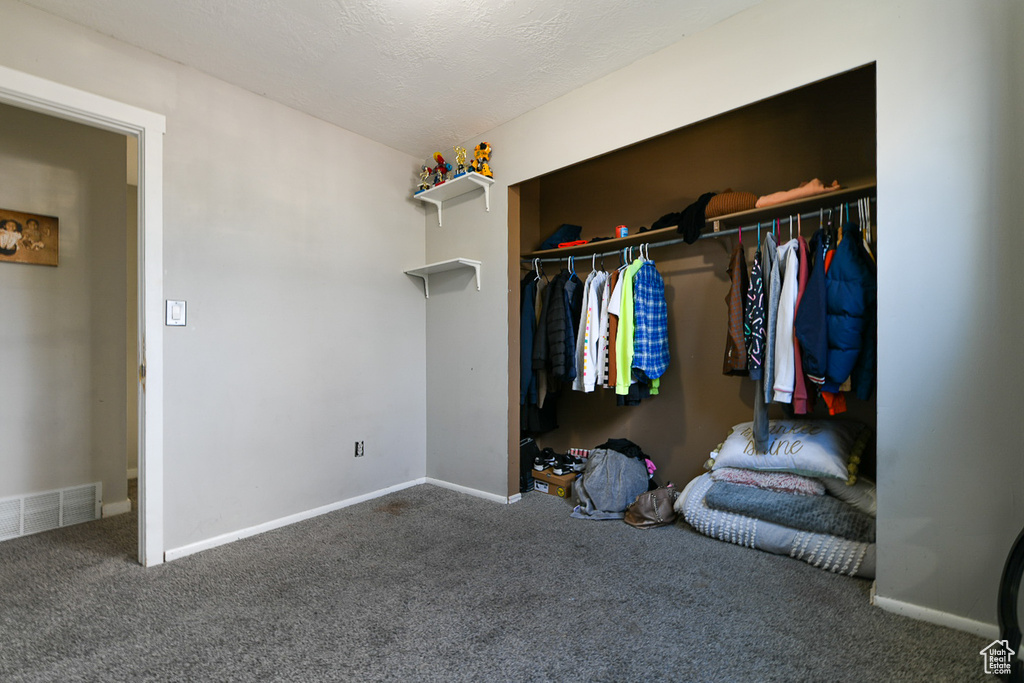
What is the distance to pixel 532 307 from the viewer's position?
3.29 meters

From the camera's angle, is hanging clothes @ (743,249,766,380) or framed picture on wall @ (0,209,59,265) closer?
hanging clothes @ (743,249,766,380)

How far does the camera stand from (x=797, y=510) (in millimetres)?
2205

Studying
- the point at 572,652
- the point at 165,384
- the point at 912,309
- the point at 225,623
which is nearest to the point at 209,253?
the point at 165,384

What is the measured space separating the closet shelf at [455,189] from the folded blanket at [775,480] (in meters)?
2.08

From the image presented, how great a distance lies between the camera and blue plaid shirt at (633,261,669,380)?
2762mm

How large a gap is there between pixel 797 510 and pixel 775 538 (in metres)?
0.16

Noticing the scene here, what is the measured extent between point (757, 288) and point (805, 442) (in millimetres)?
749

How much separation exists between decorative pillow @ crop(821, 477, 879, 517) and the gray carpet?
0.32 metres

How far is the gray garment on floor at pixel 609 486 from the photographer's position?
2777 mm

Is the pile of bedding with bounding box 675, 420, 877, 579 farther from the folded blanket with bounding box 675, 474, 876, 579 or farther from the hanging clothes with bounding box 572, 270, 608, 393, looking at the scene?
the hanging clothes with bounding box 572, 270, 608, 393

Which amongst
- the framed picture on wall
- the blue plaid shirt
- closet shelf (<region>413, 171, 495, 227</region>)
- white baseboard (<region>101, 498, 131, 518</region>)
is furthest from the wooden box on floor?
the framed picture on wall

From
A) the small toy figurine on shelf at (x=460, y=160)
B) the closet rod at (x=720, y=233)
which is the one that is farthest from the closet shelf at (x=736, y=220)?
the small toy figurine on shelf at (x=460, y=160)

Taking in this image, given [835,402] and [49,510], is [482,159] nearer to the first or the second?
[835,402]

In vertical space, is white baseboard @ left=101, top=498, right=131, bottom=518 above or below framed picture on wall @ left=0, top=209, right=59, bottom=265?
below
